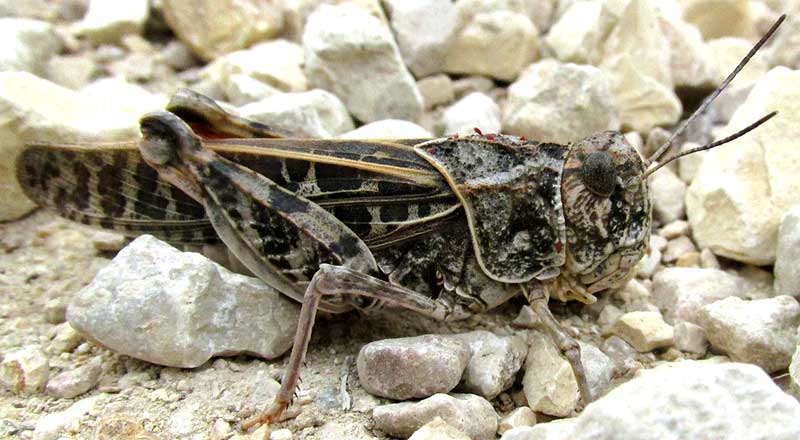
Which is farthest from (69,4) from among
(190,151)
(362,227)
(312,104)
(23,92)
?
(362,227)

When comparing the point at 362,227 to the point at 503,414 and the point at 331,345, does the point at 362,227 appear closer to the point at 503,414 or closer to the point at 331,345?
the point at 331,345

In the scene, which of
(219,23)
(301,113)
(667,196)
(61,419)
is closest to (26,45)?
(219,23)

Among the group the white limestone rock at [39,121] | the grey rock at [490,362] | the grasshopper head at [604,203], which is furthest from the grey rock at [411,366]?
the white limestone rock at [39,121]

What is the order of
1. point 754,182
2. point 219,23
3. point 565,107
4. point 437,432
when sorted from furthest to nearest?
point 219,23
point 565,107
point 754,182
point 437,432

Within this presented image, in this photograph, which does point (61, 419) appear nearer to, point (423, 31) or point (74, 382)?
point (74, 382)

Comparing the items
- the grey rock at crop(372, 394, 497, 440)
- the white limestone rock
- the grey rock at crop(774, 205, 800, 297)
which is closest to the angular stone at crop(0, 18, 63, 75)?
the white limestone rock

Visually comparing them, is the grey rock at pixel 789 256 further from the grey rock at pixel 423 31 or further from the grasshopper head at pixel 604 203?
the grey rock at pixel 423 31

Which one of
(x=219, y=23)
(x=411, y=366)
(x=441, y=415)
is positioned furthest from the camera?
(x=219, y=23)
